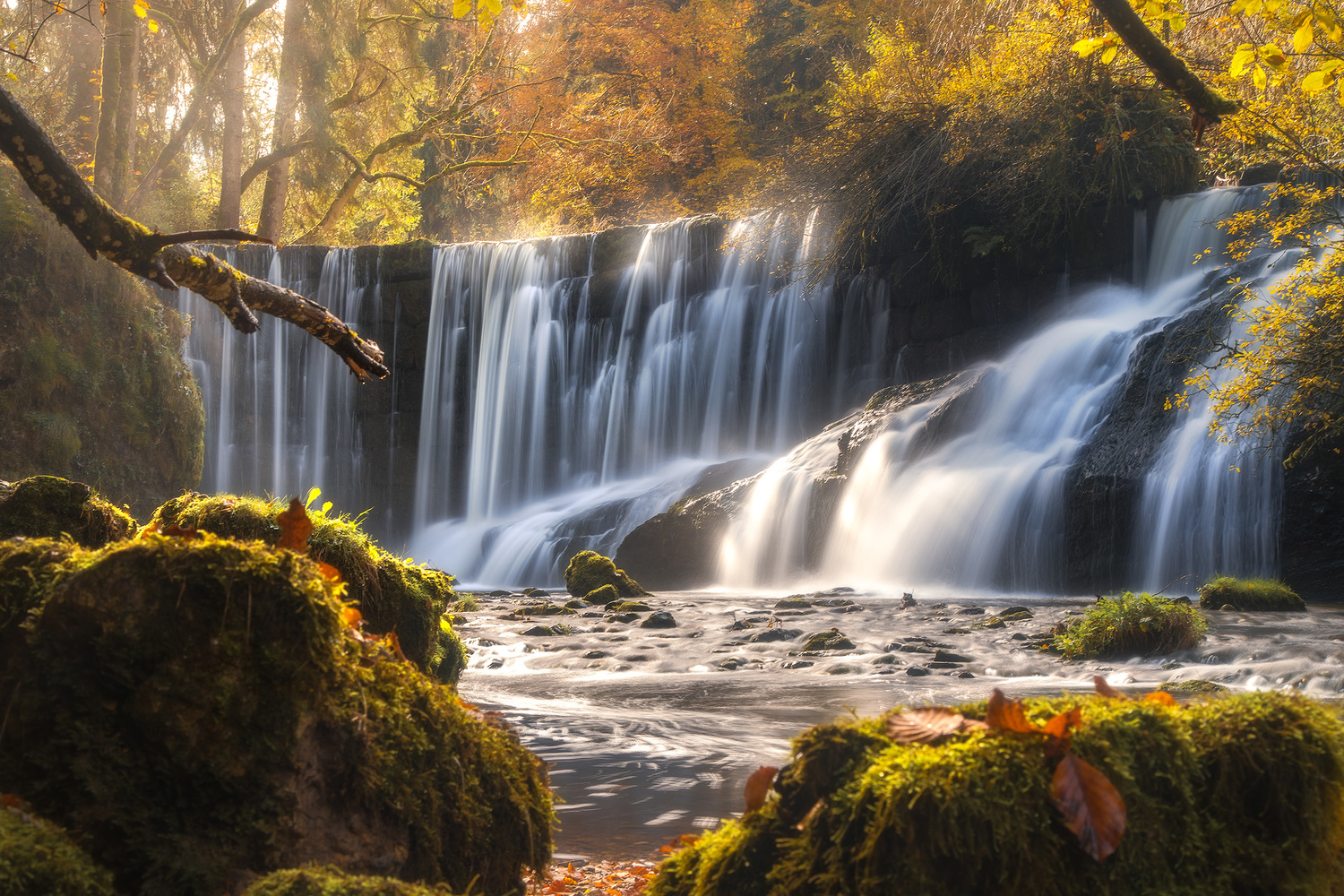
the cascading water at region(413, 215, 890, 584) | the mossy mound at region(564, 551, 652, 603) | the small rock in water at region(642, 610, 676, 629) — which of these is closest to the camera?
the small rock in water at region(642, 610, 676, 629)

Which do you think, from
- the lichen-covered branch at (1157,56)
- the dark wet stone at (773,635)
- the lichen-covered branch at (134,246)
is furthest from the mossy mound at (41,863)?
the dark wet stone at (773,635)

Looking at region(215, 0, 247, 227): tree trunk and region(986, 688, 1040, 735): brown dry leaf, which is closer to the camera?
region(986, 688, 1040, 735): brown dry leaf

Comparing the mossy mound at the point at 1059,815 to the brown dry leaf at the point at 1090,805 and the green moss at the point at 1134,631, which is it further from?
the green moss at the point at 1134,631

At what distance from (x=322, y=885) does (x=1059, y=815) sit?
131cm

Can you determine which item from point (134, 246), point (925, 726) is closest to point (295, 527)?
point (134, 246)

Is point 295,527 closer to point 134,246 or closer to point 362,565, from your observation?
point 134,246

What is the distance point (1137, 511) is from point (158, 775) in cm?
1244

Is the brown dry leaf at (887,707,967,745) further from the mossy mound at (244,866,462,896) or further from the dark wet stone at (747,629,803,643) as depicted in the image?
the dark wet stone at (747,629,803,643)

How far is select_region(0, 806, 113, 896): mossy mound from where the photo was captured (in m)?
A: 1.66

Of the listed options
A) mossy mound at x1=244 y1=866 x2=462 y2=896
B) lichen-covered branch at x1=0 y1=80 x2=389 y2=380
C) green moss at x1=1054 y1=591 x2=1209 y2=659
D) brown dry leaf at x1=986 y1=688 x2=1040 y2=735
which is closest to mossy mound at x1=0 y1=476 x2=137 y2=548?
lichen-covered branch at x1=0 y1=80 x2=389 y2=380

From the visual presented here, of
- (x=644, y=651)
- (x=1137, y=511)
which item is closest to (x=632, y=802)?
(x=644, y=651)

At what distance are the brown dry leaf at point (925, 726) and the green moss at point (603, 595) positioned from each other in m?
11.8

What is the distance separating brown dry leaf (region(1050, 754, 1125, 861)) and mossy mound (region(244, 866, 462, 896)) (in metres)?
1.16

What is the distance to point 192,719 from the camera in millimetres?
1960
